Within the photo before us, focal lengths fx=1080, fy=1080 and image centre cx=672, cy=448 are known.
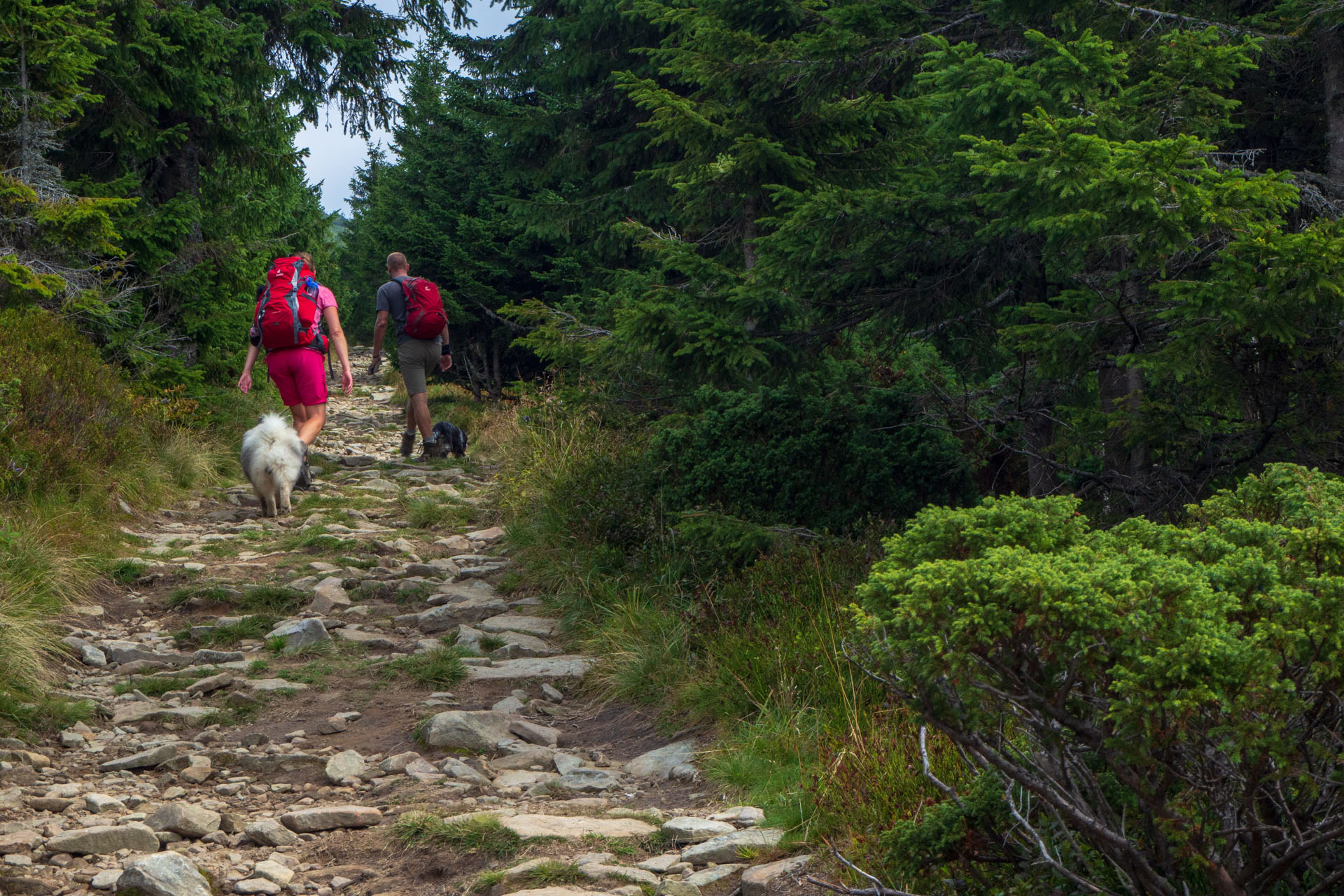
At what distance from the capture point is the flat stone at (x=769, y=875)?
11.2 feet

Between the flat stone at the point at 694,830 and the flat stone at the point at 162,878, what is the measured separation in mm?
1594

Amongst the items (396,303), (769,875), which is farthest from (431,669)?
(396,303)

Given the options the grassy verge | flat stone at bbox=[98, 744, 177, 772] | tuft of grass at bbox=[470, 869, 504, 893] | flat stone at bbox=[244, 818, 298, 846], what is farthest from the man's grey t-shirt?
tuft of grass at bbox=[470, 869, 504, 893]

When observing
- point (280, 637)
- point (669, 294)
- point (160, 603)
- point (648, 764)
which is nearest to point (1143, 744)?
point (648, 764)

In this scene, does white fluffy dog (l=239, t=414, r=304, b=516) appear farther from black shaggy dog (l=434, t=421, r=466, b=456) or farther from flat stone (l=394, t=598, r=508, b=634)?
black shaggy dog (l=434, t=421, r=466, b=456)

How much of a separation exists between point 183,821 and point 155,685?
2.04m

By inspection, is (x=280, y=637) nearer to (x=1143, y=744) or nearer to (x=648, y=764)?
(x=648, y=764)

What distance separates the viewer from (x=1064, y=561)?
235cm

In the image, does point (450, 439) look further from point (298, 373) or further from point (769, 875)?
point (769, 875)

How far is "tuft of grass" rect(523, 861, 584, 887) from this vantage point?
3598mm

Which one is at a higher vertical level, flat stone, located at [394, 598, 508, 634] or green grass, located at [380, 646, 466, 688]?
flat stone, located at [394, 598, 508, 634]

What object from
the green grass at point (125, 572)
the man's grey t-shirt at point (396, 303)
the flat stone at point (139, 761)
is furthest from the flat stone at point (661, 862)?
the man's grey t-shirt at point (396, 303)

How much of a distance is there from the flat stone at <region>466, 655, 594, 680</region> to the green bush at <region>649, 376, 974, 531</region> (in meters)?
1.38

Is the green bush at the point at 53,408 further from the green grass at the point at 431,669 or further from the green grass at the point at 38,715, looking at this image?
the green grass at the point at 431,669
